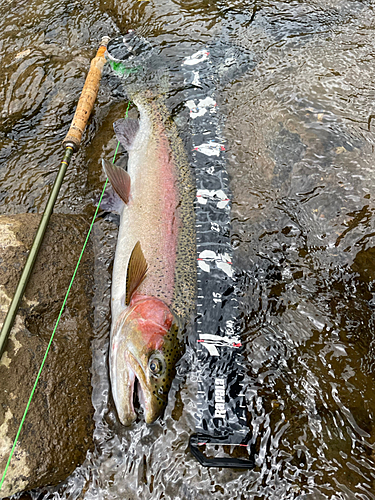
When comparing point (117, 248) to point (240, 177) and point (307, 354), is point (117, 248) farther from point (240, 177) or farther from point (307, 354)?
point (307, 354)

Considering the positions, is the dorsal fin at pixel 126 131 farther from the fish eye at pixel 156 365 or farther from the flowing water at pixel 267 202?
the fish eye at pixel 156 365

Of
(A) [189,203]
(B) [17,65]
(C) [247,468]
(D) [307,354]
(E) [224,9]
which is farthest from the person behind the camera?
(E) [224,9]

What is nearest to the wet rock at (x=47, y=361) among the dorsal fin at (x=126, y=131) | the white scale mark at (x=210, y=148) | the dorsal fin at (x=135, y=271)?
the dorsal fin at (x=135, y=271)

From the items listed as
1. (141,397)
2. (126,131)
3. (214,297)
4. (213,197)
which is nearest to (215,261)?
(214,297)

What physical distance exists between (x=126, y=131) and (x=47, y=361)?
2742 millimetres

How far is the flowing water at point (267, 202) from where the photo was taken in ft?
8.62

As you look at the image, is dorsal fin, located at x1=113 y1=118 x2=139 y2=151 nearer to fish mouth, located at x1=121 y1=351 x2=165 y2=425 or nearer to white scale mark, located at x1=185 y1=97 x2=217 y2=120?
white scale mark, located at x1=185 y1=97 x2=217 y2=120

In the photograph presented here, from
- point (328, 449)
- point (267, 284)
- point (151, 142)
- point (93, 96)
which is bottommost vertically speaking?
point (328, 449)

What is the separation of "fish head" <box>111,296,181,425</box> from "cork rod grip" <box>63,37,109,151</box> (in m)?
1.86

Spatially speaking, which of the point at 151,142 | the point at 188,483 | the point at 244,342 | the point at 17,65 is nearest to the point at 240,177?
the point at 151,142

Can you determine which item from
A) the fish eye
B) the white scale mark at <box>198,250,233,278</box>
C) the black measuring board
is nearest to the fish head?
the fish eye

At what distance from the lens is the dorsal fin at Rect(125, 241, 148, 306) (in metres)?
2.99

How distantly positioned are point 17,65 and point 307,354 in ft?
17.7

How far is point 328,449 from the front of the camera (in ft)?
8.58
